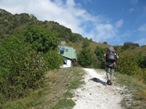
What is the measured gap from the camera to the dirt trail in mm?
16281

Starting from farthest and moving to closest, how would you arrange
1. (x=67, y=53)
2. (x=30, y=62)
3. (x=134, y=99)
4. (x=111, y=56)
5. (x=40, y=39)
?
1. (x=67, y=53)
2. (x=40, y=39)
3. (x=30, y=62)
4. (x=111, y=56)
5. (x=134, y=99)

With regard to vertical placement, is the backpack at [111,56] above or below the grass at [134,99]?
above

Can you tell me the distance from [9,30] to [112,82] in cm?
10560

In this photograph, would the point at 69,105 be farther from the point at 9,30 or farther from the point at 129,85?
the point at 9,30

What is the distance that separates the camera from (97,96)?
18.1 m

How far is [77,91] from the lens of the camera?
1922 centimetres

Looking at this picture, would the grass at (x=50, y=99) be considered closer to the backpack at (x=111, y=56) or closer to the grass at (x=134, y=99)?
the backpack at (x=111, y=56)

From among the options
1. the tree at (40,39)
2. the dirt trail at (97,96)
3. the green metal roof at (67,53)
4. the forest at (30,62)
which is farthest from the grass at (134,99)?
the green metal roof at (67,53)

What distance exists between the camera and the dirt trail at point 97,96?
641 inches

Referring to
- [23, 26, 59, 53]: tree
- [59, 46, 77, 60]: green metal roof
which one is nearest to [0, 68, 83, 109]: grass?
[23, 26, 59, 53]: tree

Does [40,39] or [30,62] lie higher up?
[40,39]

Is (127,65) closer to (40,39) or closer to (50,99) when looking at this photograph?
(50,99)

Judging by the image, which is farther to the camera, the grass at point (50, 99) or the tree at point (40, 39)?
the tree at point (40, 39)

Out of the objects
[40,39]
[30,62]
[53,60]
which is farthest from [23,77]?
[40,39]
